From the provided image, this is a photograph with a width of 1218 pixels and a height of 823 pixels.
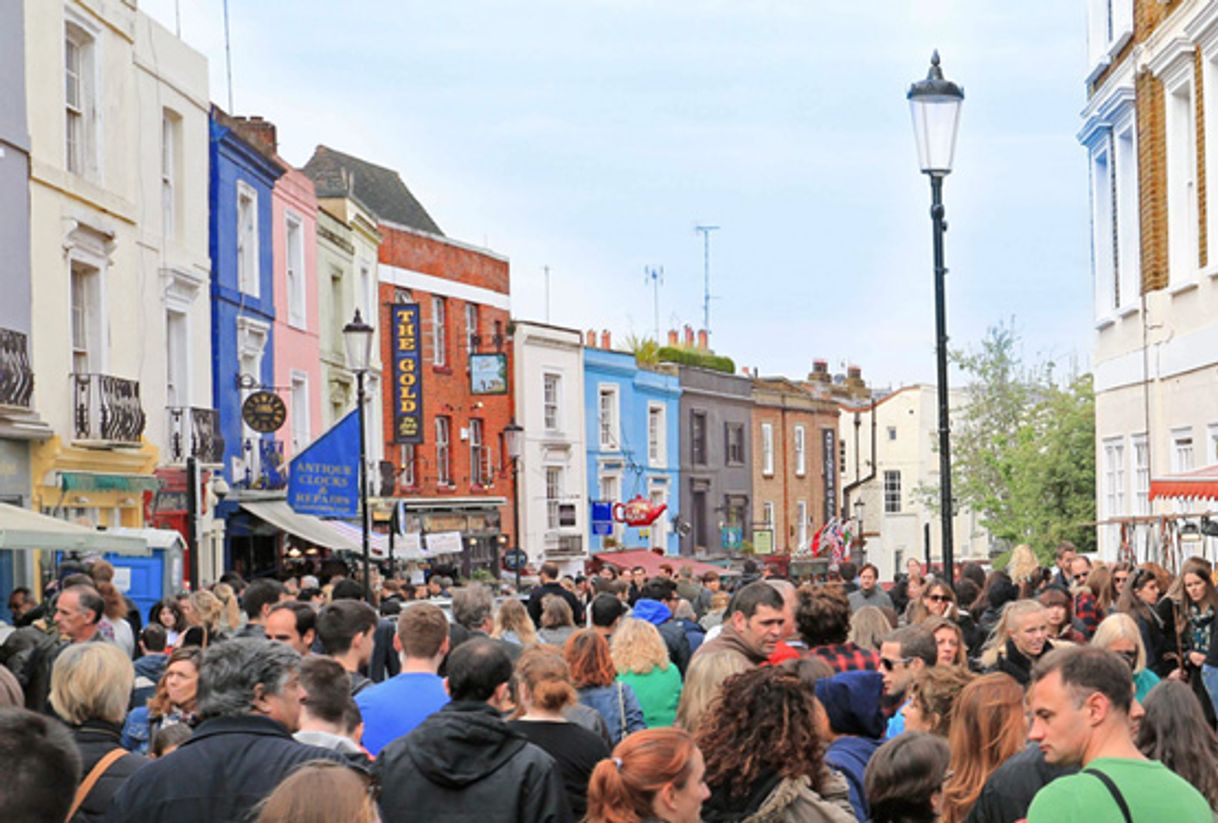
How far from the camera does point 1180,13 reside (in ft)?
67.8

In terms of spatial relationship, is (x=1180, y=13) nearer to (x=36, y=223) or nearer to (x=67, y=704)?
(x=36, y=223)

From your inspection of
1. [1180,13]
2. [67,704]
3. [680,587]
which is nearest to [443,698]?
[67,704]

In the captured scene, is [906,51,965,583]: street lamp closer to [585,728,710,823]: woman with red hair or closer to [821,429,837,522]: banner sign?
[585,728,710,823]: woman with red hair

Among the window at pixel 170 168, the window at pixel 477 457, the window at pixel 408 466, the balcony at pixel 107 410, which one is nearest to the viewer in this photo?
the balcony at pixel 107 410

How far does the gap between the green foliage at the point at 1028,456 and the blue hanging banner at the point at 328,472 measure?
10.8m

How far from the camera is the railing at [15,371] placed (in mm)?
20766

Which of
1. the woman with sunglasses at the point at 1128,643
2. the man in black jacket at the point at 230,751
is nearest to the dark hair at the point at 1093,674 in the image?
the man in black jacket at the point at 230,751

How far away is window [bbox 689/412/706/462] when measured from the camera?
187 ft

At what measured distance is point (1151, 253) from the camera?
22125 millimetres

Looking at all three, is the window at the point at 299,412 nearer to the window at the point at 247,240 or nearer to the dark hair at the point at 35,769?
the window at the point at 247,240

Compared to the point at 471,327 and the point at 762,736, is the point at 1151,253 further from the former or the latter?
the point at 471,327

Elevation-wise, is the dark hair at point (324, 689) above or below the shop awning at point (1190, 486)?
below

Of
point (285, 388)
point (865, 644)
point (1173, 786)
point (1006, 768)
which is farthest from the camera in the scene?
point (285, 388)

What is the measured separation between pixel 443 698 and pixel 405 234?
35.1 m
